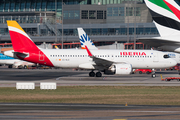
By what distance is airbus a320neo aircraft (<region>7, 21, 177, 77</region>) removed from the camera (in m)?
44.8

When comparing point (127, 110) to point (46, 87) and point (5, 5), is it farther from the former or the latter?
point (5, 5)

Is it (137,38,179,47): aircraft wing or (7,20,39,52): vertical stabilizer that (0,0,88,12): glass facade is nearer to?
(7,20,39,52): vertical stabilizer

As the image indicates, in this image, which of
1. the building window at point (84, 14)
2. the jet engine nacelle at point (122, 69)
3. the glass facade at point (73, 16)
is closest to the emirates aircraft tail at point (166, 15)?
the jet engine nacelle at point (122, 69)

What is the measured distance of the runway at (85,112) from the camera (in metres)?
17.5

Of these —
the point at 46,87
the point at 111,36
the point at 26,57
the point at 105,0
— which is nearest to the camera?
the point at 46,87

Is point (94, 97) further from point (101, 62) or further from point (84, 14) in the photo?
point (84, 14)

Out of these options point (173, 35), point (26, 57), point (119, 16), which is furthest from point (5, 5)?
point (173, 35)

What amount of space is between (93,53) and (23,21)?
264 feet

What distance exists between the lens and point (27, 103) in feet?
75.2

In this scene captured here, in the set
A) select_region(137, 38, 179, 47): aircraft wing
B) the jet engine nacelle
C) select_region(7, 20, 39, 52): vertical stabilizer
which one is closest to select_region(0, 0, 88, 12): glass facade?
select_region(7, 20, 39, 52): vertical stabilizer

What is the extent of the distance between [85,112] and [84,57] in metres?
27.3

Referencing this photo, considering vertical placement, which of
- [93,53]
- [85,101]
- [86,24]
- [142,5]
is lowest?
[85,101]

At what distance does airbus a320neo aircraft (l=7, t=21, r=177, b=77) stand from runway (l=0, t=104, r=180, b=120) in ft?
73.2

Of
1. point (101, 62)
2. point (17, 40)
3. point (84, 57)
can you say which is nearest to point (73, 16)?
point (84, 57)
